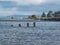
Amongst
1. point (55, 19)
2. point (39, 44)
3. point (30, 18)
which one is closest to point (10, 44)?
point (39, 44)

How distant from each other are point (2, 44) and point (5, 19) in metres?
145

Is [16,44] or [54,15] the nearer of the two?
[16,44]

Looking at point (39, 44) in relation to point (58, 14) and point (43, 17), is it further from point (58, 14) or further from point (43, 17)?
point (58, 14)

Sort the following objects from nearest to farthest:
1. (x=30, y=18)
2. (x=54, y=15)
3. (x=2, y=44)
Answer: (x=2, y=44)
(x=30, y=18)
(x=54, y=15)

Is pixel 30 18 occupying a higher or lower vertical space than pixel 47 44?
lower

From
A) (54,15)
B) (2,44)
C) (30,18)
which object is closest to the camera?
(2,44)

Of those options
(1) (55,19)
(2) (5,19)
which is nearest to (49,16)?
(1) (55,19)

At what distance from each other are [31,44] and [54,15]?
142 meters

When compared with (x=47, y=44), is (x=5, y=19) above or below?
below

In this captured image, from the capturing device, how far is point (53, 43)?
3244 cm

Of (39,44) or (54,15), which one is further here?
(54,15)

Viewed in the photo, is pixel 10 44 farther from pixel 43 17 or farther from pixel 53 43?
pixel 43 17

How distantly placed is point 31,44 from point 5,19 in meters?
145

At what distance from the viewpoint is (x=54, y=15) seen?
173m
